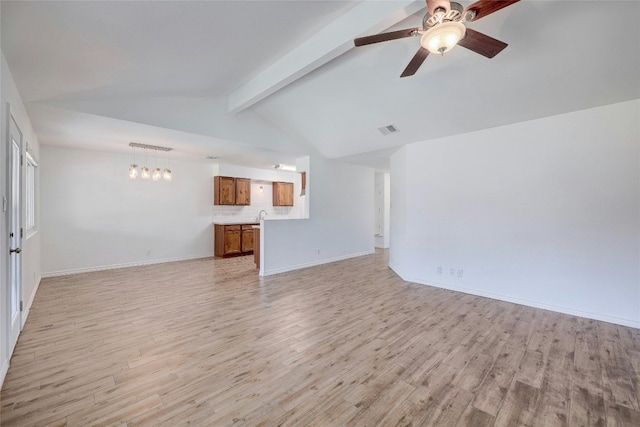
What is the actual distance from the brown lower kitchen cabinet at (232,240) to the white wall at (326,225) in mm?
2095

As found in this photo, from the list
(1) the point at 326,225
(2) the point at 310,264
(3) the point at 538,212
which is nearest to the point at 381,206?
(1) the point at 326,225

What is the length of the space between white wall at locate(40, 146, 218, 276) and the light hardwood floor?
163 cm

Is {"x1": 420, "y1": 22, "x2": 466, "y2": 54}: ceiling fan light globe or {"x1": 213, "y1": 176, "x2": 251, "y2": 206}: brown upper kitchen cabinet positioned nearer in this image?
{"x1": 420, "y1": 22, "x2": 466, "y2": 54}: ceiling fan light globe

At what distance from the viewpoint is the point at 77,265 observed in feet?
17.6

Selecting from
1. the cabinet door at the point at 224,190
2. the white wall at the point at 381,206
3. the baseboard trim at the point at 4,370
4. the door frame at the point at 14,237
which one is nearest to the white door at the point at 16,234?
the door frame at the point at 14,237

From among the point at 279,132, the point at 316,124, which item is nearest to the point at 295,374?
the point at 316,124

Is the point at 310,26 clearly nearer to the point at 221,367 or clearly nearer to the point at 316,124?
the point at 316,124

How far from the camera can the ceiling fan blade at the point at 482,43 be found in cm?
196

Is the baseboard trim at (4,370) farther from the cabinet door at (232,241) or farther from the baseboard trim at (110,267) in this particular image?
the cabinet door at (232,241)

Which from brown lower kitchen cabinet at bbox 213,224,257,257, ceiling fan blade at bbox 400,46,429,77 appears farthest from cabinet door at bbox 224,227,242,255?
ceiling fan blade at bbox 400,46,429,77

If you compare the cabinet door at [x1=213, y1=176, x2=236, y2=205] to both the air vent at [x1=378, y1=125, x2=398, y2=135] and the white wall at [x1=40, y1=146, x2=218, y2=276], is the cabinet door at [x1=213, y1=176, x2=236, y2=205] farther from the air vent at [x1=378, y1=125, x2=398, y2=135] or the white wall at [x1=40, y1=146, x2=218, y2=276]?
the air vent at [x1=378, y1=125, x2=398, y2=135]

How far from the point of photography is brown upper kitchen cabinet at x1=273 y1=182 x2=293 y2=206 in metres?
8.41

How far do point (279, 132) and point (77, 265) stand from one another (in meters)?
4.79

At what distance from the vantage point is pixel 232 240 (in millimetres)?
7074
